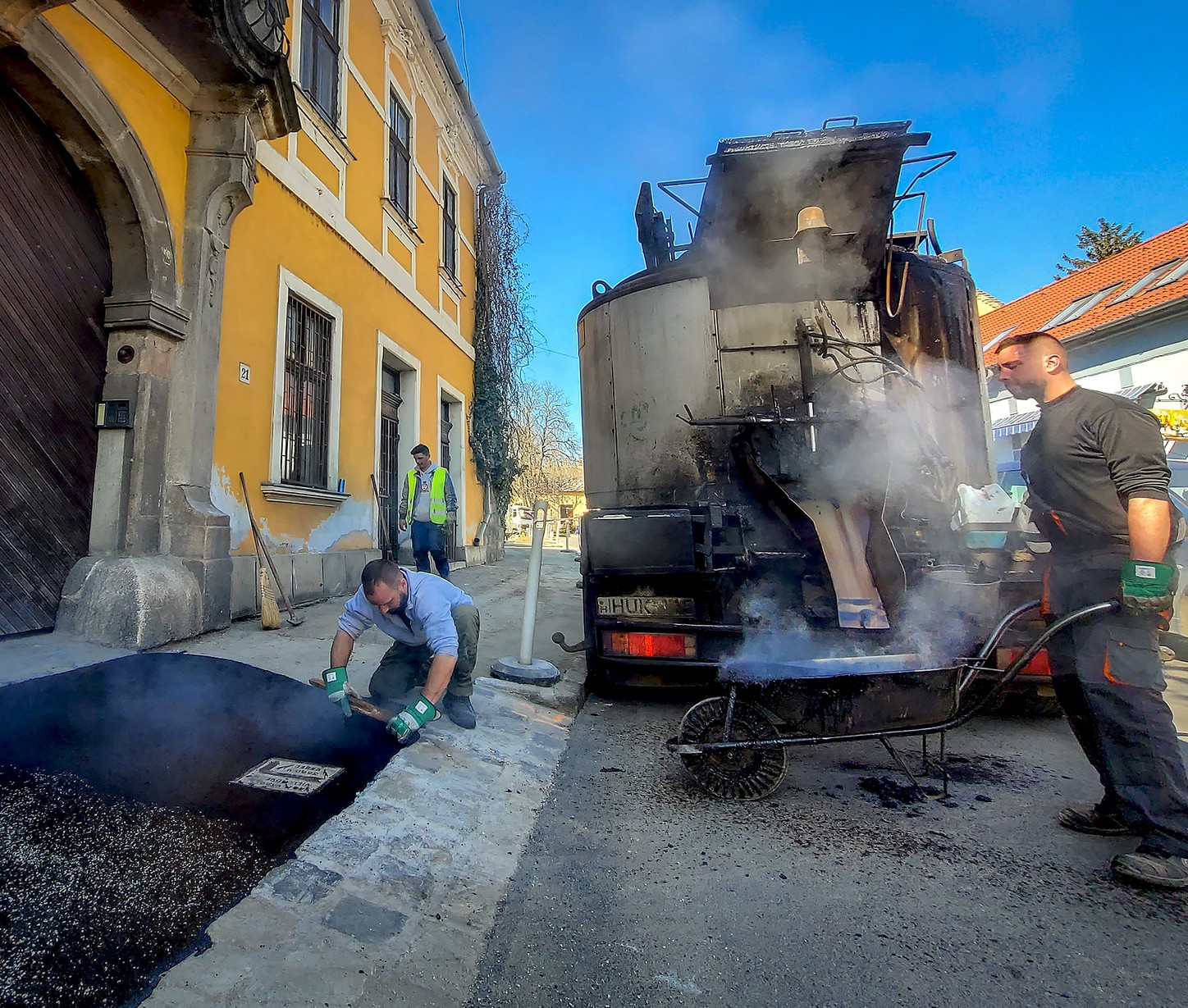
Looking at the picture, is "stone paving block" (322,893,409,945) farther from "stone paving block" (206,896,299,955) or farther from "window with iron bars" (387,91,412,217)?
"window with iron bars" (387,91,412,217)

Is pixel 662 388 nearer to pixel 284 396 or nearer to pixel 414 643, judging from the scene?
pixel 414 643

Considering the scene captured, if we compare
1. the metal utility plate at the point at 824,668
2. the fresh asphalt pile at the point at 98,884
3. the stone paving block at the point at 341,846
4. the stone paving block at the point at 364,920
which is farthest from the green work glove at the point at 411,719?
the metal utility plate at the point at 824,668

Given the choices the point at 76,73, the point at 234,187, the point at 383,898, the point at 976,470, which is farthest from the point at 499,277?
the point at 383,898

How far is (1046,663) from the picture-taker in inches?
121

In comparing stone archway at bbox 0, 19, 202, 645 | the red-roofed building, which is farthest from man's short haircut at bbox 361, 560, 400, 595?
the red-roofed building

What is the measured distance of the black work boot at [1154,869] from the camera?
1826mm

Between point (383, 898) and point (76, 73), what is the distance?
15.8 ft

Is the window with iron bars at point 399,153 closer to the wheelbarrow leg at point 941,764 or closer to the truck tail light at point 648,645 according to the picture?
the truck tail light at point 648,645

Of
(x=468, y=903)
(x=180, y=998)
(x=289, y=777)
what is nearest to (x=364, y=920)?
(x=468, y=903)

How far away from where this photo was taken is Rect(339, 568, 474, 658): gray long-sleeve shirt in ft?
9.73

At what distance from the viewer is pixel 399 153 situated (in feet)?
28.7

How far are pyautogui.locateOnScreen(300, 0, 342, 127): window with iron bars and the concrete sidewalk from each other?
6.03 metres

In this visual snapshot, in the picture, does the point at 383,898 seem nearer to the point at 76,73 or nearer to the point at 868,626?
the point at 868,626

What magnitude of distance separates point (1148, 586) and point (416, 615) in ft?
9.58
